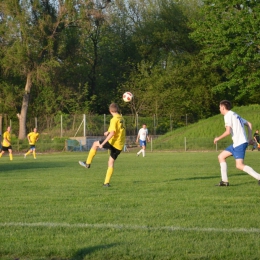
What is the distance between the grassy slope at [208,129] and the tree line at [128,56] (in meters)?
4.06

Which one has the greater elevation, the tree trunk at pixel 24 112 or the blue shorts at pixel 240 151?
the tree trunk at pixel 24 112

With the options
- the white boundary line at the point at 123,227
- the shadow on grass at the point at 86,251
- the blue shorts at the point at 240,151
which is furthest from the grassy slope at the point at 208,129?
the shadow on grass at the point at 86,251

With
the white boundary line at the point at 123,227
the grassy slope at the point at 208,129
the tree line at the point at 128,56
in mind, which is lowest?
the white boundary line at the point at 123,227

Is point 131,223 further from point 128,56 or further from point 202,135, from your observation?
point 128,56

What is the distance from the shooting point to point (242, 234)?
6801mm

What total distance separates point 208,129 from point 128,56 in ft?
76.1

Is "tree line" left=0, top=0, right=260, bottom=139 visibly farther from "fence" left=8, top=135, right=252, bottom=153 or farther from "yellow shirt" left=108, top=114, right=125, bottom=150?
"yellow shirt" left=108, top=114, right=125, bottom=150

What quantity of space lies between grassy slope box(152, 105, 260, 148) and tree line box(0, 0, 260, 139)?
13.3ft

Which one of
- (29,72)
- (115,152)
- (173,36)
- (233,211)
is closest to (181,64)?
(173,36)

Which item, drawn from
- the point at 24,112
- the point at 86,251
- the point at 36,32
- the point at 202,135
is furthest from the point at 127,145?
the point at 86,251

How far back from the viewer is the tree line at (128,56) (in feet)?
174

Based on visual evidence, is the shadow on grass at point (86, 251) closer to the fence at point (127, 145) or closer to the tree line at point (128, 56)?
the fence at point (127, 145)

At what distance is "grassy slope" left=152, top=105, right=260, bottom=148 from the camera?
50.8 meters

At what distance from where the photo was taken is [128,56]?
237 ft
